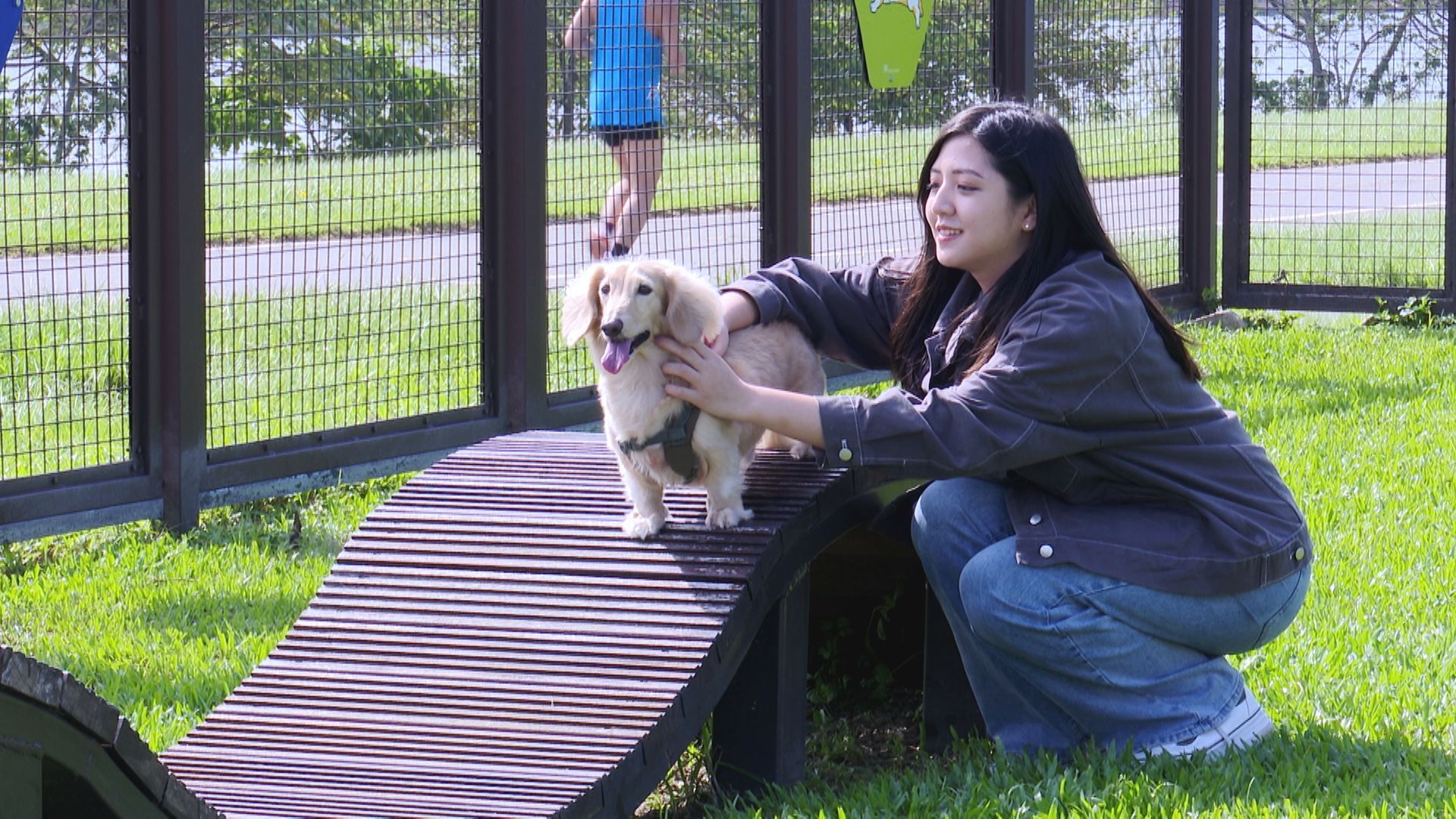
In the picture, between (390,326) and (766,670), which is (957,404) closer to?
(766,670)

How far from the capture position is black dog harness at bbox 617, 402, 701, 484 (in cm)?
350

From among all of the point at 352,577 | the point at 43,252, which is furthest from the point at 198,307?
the point at 352,577

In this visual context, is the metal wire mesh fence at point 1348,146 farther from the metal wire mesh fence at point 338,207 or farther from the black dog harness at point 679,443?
the black dog harness at point 679,443

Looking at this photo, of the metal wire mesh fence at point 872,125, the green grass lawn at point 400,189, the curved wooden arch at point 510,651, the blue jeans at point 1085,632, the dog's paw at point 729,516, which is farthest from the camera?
the metal wire mesh fence at point 872,125

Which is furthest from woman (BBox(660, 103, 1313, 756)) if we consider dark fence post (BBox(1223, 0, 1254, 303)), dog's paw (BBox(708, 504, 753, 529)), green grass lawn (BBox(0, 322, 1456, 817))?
dark fence post (BBox(1223, 0, 1254, 303))

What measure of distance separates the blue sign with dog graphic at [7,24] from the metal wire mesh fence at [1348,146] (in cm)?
699

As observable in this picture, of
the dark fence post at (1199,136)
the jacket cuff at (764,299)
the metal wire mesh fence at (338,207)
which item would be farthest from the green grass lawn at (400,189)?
the jacket cuff at (764,299)

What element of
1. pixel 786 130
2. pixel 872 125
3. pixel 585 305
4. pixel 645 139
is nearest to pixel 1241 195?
pixel 872 125

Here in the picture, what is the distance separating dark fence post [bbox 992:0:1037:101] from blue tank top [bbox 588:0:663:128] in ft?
7.33

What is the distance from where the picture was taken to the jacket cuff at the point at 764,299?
3.86 metres

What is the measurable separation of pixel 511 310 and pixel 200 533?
4.52 ft

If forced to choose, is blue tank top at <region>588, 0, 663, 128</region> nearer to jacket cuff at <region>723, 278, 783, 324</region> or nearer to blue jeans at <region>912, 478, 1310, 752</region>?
jacket cuff at <region>723, 278, 783, 324</region>

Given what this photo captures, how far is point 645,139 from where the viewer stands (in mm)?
6297

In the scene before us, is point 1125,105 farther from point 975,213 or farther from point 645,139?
point 975,213
